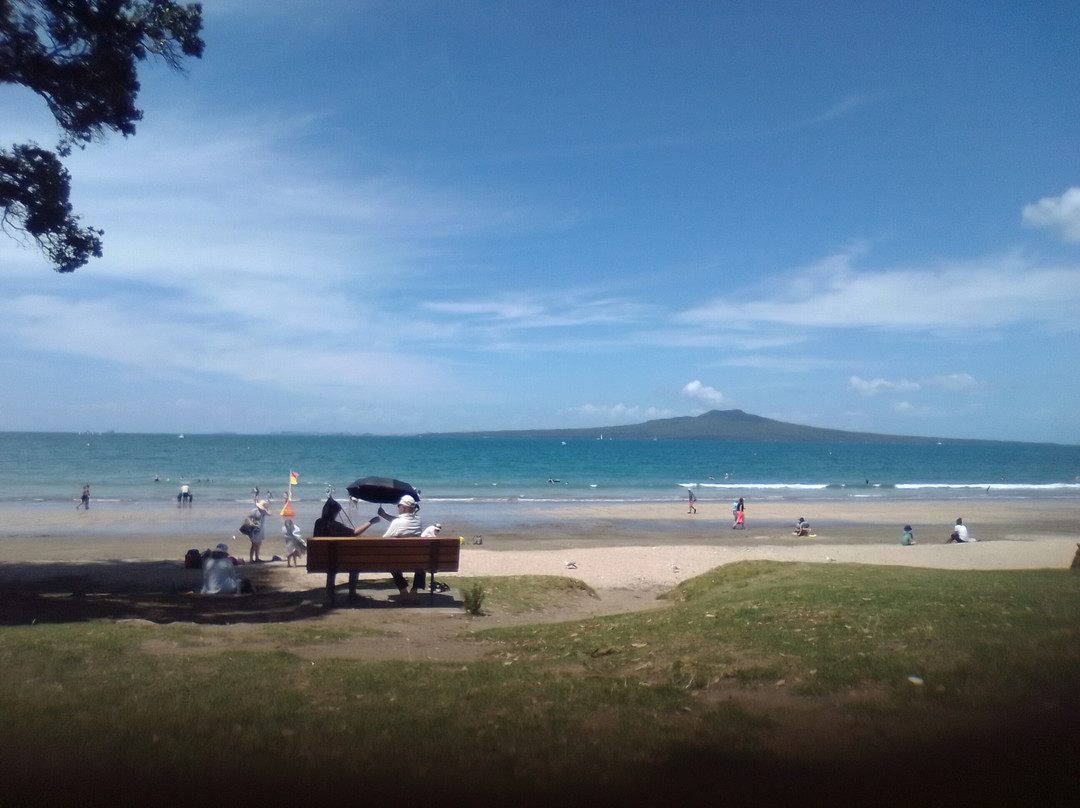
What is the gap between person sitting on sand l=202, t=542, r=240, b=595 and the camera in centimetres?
1312

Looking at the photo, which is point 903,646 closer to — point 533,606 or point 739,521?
point 533,606

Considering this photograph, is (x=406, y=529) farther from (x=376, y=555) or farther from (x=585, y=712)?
(x=585, y=712)

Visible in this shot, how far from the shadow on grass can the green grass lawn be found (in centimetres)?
257

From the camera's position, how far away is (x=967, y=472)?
101438 mm

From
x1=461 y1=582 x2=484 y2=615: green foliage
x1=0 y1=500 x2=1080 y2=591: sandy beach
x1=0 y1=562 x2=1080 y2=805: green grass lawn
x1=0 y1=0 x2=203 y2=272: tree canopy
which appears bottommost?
x1=0 y1=500 x2=1080 y2=591: sandy beach

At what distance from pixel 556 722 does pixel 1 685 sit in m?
3.91

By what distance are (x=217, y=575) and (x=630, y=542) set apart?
56.6 ft

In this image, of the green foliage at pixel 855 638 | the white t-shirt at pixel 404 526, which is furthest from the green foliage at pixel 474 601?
the white t-shirt at pixel 404 526

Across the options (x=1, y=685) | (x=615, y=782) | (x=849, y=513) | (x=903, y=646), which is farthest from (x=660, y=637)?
(x=849, y=513)

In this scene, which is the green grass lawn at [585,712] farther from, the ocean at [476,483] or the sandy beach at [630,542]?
the ocean at [476,483]

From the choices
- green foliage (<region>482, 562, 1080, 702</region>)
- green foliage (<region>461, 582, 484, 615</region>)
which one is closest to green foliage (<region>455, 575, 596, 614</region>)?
green foliage (<region>461, 582, 484, 615</region>)

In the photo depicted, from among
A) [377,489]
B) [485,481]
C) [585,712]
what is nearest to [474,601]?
[377,489]

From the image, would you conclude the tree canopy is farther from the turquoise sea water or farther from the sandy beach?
the turquoise sea water

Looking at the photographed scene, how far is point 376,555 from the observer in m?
11.9
